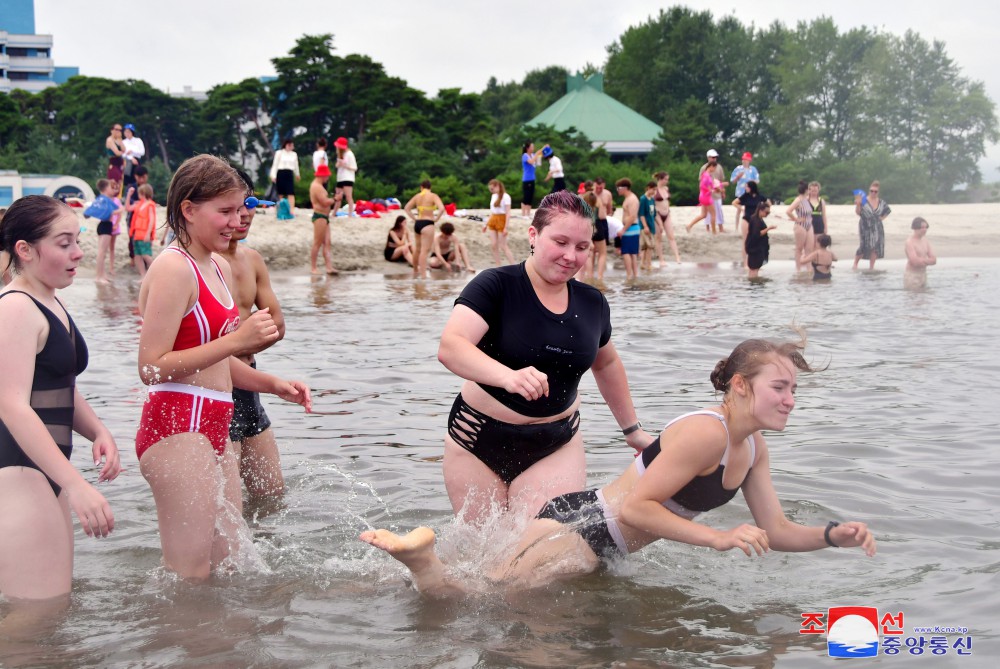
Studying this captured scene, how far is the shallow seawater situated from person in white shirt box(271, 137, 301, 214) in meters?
11.5

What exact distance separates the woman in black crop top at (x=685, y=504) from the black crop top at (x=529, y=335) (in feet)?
1.49

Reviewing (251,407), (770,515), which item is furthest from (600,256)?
(770,515)

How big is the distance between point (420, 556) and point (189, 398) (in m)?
1.10

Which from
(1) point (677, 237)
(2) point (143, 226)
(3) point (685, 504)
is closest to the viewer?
(3) point (685, 504)

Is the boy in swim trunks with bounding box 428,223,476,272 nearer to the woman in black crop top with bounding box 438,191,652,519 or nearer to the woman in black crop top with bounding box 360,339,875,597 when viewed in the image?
the woman in black crop top with bounding box 438,191,652,519

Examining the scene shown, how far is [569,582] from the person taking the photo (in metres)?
4.46

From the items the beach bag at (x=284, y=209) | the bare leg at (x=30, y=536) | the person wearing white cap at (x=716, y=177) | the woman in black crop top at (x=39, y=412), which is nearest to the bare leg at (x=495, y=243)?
the beach bag at (x=284, y=209)

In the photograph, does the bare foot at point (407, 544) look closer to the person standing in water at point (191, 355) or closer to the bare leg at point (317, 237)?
the person standing in water at point (191, 355)

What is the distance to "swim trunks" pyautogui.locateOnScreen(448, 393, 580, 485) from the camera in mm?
4484

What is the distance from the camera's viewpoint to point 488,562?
14.6ft

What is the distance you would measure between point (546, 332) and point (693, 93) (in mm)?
68642

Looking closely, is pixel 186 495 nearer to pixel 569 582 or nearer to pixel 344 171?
pixel 569 582

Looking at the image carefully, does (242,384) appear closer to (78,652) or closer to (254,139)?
(78,652)

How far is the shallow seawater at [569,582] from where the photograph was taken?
151 inches
